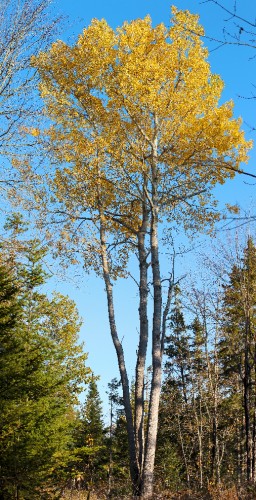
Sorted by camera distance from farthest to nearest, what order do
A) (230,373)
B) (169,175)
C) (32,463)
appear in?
(230,373) → (169,175) → (32,463)

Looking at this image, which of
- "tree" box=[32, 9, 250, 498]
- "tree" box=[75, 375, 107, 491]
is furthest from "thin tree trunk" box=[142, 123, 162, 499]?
"tree" box=[75, 375, 107, 491]

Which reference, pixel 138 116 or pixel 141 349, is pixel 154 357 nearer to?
pixel 141 349

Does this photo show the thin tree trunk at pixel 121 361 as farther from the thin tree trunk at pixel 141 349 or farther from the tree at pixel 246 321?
the tree at pixel 246 321

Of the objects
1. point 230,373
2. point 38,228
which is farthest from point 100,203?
point 230,373

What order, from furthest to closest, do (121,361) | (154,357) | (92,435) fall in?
(92,435), (121,361), (154,357)

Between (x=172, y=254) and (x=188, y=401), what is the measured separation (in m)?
17.7

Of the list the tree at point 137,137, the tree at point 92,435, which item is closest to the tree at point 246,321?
the tree at point 137,137

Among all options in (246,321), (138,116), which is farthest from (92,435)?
(138,116)

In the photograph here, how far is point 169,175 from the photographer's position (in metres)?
11.5

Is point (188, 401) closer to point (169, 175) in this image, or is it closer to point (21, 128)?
point (169, 175)

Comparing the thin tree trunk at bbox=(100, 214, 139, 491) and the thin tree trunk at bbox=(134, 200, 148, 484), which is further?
the thin tree trunk at bbox=(134, 200, 148, 484)

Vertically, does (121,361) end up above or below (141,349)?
below

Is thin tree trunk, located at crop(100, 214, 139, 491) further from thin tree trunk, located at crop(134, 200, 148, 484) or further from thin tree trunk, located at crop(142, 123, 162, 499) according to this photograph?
thin tree trunk, located at crop(142, 123, 162, 499)

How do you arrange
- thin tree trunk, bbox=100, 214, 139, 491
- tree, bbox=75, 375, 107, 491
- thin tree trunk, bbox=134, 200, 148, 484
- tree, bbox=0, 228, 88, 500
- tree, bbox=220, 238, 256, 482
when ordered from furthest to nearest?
1. tree, bbox=75, 375, 107, 491
2. tree, bbox=220, 238, 256, 482
3. thin tree trunk, bbox=134, 200, 148, 484
4. thin tree trunk, bbox=100, 214, 139, 491
5. tree, bbox=0, 228, 88, 500
